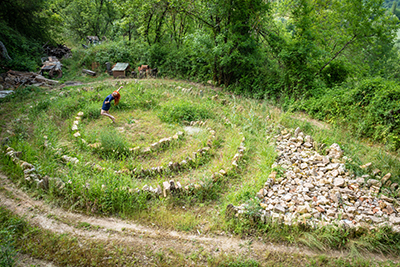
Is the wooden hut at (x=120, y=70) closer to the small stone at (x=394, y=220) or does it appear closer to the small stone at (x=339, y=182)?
the small stone at (x=339, y=182)

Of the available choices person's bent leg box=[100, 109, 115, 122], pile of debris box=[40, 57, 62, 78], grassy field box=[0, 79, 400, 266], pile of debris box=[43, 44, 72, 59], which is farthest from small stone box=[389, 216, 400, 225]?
pile of debris box=[43, 44, 72, 59]

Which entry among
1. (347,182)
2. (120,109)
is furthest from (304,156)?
(120,109)

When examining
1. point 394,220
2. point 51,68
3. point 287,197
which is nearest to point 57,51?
point 51,68

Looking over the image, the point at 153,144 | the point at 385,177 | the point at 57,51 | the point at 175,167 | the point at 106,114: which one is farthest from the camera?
the point at 57,51

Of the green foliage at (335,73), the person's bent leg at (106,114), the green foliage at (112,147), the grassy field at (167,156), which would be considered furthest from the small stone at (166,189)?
the green foliage at (335,73)

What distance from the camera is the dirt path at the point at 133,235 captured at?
3.76 meters

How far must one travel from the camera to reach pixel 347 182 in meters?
4.81

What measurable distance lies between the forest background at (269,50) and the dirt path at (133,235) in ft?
15.5

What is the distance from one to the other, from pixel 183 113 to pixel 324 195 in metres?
5.04

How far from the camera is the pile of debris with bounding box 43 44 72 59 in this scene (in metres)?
15.2

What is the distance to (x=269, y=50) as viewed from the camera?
35.7ft

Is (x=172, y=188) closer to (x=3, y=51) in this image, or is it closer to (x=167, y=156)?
(x=167, y=156)

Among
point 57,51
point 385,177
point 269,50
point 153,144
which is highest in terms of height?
point 269,50

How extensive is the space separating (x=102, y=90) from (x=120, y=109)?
90.9 inches
